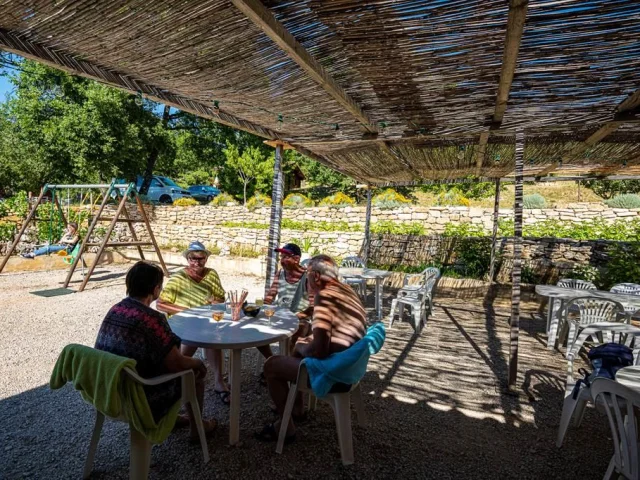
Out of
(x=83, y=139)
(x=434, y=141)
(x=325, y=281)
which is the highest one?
(x=83, y=139)

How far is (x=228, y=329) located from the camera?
257cm

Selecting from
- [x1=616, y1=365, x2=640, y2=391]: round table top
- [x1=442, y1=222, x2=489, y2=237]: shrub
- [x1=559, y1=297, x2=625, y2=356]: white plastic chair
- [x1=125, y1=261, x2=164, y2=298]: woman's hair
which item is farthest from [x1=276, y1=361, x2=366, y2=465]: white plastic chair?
[x1=442, y1=222, x2=489, y2=237]: shrub

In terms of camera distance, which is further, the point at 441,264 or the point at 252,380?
the point at 441,264

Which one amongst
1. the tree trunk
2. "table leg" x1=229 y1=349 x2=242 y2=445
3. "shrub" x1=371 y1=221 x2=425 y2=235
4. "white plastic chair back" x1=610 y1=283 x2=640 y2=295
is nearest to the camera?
"table leg" x1=229 y1=349 x2=242 y2=445

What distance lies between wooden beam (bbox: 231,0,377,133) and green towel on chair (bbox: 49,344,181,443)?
179cm

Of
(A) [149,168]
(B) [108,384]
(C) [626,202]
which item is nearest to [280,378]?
(B) [108,384]

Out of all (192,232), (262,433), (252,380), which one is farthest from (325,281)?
(192,232)

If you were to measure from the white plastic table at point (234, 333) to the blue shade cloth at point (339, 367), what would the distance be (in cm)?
41

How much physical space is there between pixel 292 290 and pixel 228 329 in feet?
4.48

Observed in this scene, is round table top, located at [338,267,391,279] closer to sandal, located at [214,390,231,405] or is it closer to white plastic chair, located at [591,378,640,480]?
sandal, located at [214,390,231,405]

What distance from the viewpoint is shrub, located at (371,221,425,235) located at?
9.95m

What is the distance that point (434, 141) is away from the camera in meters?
4.81

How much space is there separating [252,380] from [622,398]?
2687 mm

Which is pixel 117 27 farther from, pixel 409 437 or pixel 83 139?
pixel 83 139
